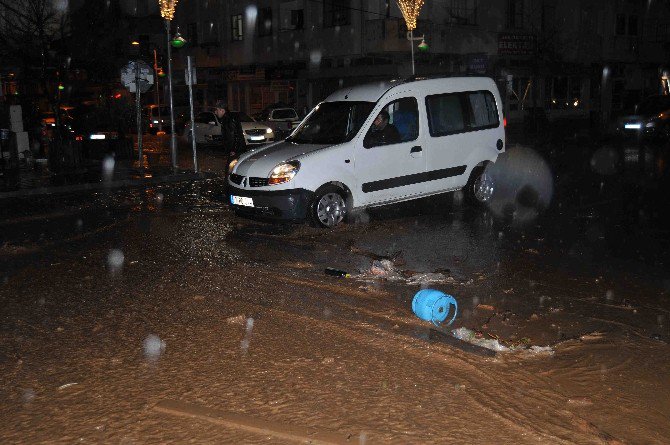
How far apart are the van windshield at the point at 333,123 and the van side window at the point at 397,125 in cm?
26

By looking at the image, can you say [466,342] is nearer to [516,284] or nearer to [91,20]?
[516,284]

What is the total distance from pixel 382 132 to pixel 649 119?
1986cm

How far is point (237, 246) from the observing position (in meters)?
9.25

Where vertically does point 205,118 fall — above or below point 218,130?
above

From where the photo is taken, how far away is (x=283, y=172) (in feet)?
32.0

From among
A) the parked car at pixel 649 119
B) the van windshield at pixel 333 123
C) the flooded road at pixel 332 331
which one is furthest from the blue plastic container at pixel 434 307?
the parked car at pixel 649 119

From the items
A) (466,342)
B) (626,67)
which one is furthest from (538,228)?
(626,67)

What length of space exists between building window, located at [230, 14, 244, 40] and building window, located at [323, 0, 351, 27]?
867cm

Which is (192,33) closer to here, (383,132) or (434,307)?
(383,132)

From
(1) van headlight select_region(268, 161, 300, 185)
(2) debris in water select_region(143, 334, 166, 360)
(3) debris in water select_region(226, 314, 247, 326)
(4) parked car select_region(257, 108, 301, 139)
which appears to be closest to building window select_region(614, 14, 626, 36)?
(4) parked car select_region(257, 108, 301, 139)

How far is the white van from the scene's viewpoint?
9.83 meters

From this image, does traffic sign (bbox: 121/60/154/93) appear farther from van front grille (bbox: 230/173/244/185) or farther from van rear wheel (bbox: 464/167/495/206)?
van rear wheel (bbox: 464/167/495/206)

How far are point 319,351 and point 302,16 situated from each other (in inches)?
1412

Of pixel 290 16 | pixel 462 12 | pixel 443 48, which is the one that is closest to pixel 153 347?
pixel 443 48
